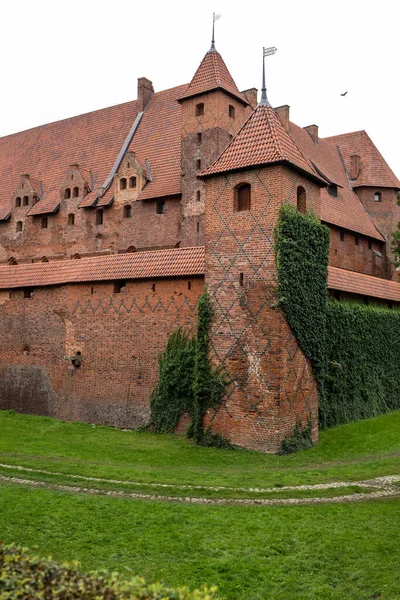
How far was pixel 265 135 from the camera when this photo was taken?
58.0ft

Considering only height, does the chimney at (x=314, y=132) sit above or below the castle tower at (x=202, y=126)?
above

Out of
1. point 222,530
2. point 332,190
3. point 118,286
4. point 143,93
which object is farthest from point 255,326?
point 143,93

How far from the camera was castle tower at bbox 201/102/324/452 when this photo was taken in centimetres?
1630

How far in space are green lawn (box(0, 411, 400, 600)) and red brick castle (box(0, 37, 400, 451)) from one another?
9.34ft

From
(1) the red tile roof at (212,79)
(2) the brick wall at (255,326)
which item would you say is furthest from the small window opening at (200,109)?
(2) the brick wall at (255,326)

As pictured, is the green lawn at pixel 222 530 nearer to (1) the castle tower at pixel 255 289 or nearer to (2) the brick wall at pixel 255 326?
(2) the brick wall at pixel 255 326

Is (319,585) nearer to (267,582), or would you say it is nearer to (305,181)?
(267,582)

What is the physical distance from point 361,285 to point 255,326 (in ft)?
27.1

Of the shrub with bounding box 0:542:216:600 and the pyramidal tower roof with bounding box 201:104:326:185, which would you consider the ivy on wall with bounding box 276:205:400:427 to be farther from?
the shrub with bounding box 0:542:216:600

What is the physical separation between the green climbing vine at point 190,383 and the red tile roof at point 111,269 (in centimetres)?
176

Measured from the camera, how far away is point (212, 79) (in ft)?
84.8

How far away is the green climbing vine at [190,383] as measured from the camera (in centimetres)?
1717

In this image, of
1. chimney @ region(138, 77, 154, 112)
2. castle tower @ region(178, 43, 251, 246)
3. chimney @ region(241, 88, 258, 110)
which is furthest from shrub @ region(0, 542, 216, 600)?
chimney @ region(138, 77, 154, 112)

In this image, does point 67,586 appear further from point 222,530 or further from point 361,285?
point 361,285
